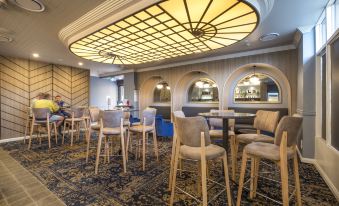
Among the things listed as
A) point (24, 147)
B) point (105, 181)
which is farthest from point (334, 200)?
point (24, 147)

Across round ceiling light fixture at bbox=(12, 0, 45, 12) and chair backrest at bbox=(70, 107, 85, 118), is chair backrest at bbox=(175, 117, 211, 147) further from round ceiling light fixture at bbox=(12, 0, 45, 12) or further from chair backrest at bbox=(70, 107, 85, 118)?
chair backrest at bbox=(70, 107, 85, 118)

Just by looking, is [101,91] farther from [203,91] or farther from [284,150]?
[284,150]

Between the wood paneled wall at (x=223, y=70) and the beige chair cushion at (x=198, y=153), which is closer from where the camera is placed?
the beige chair cushion at (x=198, y=153)

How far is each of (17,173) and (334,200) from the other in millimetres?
4734

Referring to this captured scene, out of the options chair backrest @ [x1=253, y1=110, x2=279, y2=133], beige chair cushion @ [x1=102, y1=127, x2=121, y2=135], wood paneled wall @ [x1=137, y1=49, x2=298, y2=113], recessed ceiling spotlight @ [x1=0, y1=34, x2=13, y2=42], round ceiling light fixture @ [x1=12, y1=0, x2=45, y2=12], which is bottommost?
beige chair cushion @ [x1=102, y1=127, x2=121, y2=135]

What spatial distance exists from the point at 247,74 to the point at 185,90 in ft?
8.21

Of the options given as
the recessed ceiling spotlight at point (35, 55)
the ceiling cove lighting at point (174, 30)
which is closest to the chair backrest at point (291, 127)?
the ceiling cove lighting at point (174, 30)

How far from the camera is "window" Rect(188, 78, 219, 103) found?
22.0 feet

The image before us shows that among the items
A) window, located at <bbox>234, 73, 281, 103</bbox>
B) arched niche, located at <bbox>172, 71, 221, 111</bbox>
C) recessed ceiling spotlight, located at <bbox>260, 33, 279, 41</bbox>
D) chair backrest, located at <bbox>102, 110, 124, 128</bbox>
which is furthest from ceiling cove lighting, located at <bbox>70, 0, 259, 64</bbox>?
window, located at <bbox>234, 73, 281, 103</bbox>

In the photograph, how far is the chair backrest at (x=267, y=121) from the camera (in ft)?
8.32

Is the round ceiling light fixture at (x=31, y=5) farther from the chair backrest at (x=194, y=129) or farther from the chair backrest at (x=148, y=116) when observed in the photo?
the chair backrest at (x=194, y=129)

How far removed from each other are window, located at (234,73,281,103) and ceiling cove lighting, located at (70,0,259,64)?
99.0 inches

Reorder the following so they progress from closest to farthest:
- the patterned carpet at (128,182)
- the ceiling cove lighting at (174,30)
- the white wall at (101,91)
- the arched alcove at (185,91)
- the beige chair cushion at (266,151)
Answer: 1. the beige chair cushion at (266,151)
2. the patterned carpet at (128,182)
3. the ceiling cove lighting at (174,30)
4. the arched alcove at (185,91)
5. the white wall at (101,91)

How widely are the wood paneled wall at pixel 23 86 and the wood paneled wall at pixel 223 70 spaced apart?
304 cm
